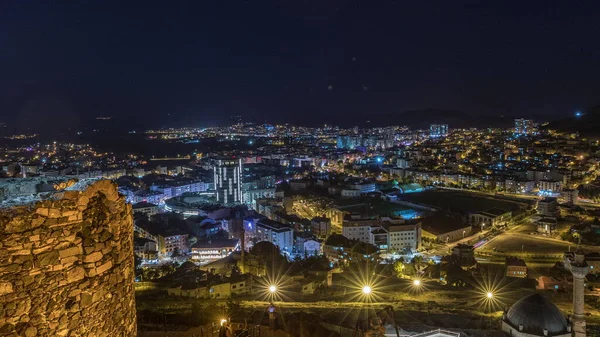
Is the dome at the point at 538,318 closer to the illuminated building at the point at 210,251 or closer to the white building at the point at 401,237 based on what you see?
the white building at the point at 401,237

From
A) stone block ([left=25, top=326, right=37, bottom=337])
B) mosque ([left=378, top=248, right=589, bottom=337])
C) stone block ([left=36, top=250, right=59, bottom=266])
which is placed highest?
stone block ([left=36, top=250, right=59, bottom=266])

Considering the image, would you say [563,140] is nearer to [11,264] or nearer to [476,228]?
[476,228]

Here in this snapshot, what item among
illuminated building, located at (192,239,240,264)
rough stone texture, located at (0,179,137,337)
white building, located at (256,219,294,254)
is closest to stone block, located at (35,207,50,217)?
rough stone texture, located at (0,179,137,337)

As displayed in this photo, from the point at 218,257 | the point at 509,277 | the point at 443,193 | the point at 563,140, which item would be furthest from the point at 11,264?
the point at 563,140

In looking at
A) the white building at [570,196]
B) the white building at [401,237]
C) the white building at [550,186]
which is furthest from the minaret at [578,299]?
the white building at [550,186]

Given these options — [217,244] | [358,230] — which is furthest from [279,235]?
[358,230]

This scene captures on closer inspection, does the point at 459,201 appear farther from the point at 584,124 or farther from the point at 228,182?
the point at 584,124

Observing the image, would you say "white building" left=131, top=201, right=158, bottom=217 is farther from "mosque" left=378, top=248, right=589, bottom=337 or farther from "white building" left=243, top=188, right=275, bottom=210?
"mosque" left=378, top=248, right=589, bottom=337

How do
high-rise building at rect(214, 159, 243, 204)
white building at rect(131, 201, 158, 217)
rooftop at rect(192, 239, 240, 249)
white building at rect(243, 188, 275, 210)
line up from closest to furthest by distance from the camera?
rooftop at rect(192, 239, 240, 249) < white building at rect(131, 201, 158, 217) < high-rise building at rect(214, 159, 243, 204) < white building at rect(243, 188, 275, 210)
